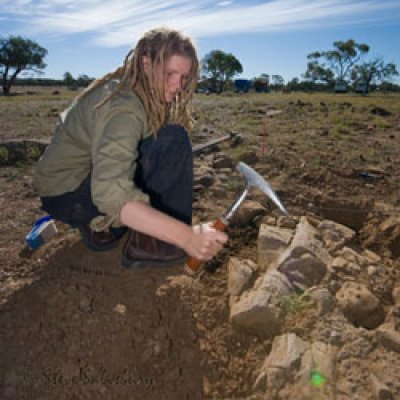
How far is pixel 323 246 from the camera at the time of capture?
2811 millimetres

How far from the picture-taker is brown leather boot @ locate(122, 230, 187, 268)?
8.34 ft

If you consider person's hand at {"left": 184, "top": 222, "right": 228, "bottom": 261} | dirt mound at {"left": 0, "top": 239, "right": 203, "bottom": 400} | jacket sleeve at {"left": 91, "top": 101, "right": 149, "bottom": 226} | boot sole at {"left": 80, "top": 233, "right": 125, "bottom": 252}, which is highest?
jacket sleeve at {"left": 91, "top": 101, "right": 149, "bottom": 226}

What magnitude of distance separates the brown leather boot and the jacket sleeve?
0.80 metres

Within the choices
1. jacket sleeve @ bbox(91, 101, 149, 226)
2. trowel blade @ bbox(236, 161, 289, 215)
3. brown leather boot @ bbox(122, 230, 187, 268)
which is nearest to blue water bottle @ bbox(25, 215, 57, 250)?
brown leather boot @ bbox(122, 230, 187, 268)

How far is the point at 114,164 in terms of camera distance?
1691 millimetres

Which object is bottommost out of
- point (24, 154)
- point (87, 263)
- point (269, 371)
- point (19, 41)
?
point (269, 371)

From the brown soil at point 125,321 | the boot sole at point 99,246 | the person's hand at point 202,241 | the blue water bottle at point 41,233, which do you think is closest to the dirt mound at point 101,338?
the brown soil at point 125,321

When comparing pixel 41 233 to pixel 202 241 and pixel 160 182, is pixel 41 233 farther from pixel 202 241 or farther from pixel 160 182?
pixel 202 241

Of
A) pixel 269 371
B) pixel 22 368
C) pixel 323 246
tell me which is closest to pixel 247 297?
pixel 269 371

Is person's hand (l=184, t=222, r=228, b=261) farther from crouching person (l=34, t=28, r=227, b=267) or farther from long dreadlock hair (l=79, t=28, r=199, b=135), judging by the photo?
long dreadlock hair (l=79, t=28, r=199, b=135)

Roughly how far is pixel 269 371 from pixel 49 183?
1676mm

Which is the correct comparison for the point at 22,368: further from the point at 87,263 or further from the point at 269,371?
the point at 269,371

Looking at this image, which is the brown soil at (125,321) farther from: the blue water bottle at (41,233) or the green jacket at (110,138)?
the green jacket at (110,138)

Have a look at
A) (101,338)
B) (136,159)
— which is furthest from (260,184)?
(101,338)
